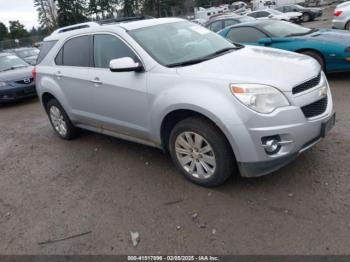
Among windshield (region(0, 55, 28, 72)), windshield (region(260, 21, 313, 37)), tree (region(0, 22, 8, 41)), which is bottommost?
tree (region(0, 22, 8, 41))

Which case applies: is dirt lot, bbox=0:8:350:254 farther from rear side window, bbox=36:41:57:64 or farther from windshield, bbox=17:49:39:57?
windshield, bbox=17:49:39:57

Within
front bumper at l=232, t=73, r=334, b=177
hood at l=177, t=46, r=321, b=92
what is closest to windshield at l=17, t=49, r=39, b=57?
hood at l=177, t=46, r=321, b=92

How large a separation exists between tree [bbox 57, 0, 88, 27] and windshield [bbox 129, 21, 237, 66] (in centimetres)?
6349

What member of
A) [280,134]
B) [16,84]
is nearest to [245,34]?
[280,134]

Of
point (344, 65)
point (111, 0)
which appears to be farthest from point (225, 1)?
point (344, 65)

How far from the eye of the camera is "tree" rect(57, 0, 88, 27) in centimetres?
6156

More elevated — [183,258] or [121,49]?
[121,49]

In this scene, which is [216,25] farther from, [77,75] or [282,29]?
[77,75]

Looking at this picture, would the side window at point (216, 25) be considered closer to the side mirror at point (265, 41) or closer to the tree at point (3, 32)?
the side mirror at point (265, 41)

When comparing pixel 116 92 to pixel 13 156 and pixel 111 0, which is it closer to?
pixel 13 156

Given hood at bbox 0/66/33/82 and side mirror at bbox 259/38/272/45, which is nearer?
side mirror at bbox 259/38/272/45

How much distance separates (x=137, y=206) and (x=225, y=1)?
87.1 metres

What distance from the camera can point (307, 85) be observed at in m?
3.19

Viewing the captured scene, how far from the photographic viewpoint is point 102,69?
4.20 meters
